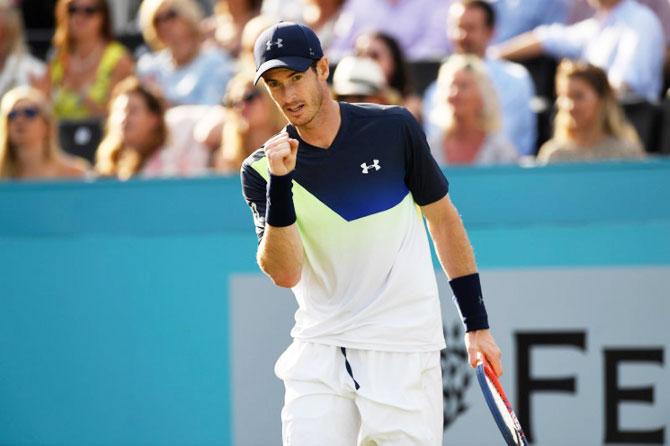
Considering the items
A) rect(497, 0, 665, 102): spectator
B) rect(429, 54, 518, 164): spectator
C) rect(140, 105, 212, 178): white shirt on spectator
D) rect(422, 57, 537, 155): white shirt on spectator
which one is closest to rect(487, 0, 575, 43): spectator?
rect(497, 0, 665, 102): spectator

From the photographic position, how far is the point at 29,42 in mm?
9953

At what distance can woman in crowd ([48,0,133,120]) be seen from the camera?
8.64 meters

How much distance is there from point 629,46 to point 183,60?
2948 mm

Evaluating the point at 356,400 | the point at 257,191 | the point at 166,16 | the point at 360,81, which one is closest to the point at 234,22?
the point at 166,16

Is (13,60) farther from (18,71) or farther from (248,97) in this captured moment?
(248,97)

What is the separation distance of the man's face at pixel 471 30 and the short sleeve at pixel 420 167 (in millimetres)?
3733

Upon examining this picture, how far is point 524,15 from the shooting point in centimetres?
834

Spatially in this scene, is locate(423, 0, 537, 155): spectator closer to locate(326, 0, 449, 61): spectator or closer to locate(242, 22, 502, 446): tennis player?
locate(326, 0, 449, 61): spectator

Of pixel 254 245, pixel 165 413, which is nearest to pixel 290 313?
pixel 254 245

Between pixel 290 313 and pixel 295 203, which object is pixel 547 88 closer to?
pixel 290 313

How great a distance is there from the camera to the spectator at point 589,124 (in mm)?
6691

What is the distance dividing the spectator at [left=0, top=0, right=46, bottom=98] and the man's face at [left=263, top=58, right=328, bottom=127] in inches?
217

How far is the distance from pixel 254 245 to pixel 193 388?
799mm

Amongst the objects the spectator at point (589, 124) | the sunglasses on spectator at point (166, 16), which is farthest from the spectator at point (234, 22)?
the spectator at point (589, 124)
